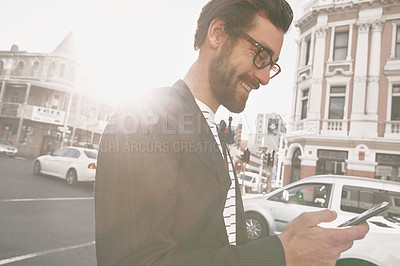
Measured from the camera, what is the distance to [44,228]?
5.14 m

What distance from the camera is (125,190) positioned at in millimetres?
701

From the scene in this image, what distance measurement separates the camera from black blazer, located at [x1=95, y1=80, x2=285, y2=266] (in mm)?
676

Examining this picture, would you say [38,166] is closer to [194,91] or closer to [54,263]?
[54,263]

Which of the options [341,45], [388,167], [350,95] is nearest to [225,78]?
[388,167]

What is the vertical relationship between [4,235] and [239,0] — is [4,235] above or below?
below

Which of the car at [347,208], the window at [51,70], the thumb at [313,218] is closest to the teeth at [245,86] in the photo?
the thumb at [313,218]

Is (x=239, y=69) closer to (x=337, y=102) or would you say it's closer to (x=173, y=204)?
(x=173, y=204)

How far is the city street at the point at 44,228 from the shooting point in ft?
13.0

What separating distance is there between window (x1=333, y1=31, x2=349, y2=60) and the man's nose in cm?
1593

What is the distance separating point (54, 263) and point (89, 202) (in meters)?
4.68

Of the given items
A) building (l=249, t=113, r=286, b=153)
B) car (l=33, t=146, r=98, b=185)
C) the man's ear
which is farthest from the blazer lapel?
building (l=249, t=113, r=286, b=153)

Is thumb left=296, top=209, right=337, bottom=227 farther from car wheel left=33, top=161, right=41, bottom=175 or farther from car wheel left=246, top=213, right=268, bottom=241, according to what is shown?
car wheel left=33, top=161, right=41, bottom=175

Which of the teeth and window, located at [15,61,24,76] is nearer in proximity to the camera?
the teeth

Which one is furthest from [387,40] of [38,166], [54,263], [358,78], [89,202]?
[38,166]
